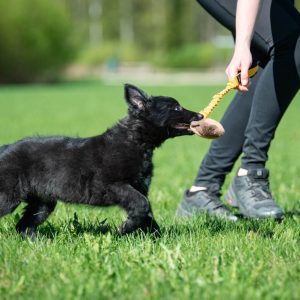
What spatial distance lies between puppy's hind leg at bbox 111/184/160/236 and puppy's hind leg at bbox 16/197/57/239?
0.69 m

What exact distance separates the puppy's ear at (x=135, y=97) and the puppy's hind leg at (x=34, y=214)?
0.92 metres

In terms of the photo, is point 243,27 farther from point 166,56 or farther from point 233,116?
point 166,56

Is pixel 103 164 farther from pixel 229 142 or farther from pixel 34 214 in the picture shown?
pixel 229 142

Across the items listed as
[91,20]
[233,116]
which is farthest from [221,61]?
[233,116]

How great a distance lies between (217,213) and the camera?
16.4 ft

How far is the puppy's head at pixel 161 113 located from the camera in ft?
13.8

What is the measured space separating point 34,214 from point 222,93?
5.18ft

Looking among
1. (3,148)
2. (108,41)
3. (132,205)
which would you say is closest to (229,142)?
(132,205)

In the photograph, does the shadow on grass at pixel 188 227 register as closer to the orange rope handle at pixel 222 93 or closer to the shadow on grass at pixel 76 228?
the shadow on grass at pixel 76 228

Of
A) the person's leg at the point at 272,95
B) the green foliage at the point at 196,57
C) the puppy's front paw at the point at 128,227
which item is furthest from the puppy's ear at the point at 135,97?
the green foliage at the point at 196,57

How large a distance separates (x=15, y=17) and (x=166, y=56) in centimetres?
2454

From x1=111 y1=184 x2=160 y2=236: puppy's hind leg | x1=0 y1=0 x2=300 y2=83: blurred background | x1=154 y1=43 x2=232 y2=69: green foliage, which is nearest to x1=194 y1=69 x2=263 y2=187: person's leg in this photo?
x1=111 y1=184 x2=160 y2=236: puppy's hind leg

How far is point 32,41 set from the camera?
4844cm

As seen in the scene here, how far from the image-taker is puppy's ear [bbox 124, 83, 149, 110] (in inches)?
164
